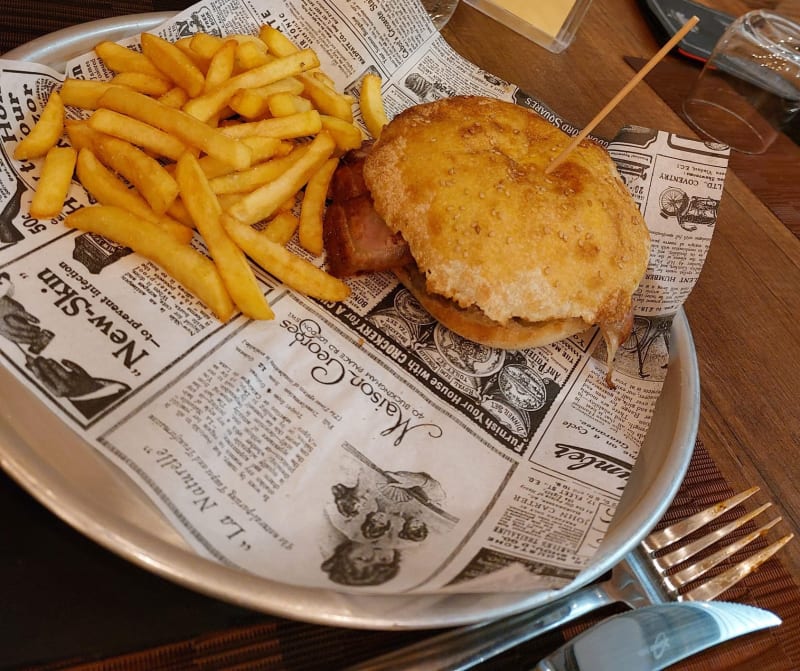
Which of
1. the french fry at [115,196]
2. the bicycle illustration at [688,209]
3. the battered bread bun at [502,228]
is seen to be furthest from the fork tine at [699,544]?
the french fry at [115,196]

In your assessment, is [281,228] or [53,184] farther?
[281,228]

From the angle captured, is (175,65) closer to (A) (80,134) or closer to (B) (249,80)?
(B) (249,80)

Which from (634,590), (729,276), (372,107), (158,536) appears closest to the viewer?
(158,536)

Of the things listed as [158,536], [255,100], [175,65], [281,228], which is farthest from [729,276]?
[158,536]

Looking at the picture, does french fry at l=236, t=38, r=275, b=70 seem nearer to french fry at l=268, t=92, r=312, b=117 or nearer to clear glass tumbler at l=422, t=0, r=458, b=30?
french fry at l=268, t=92, r=312, b=117

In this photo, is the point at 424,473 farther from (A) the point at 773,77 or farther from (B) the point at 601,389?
(A) the point at 773,77
